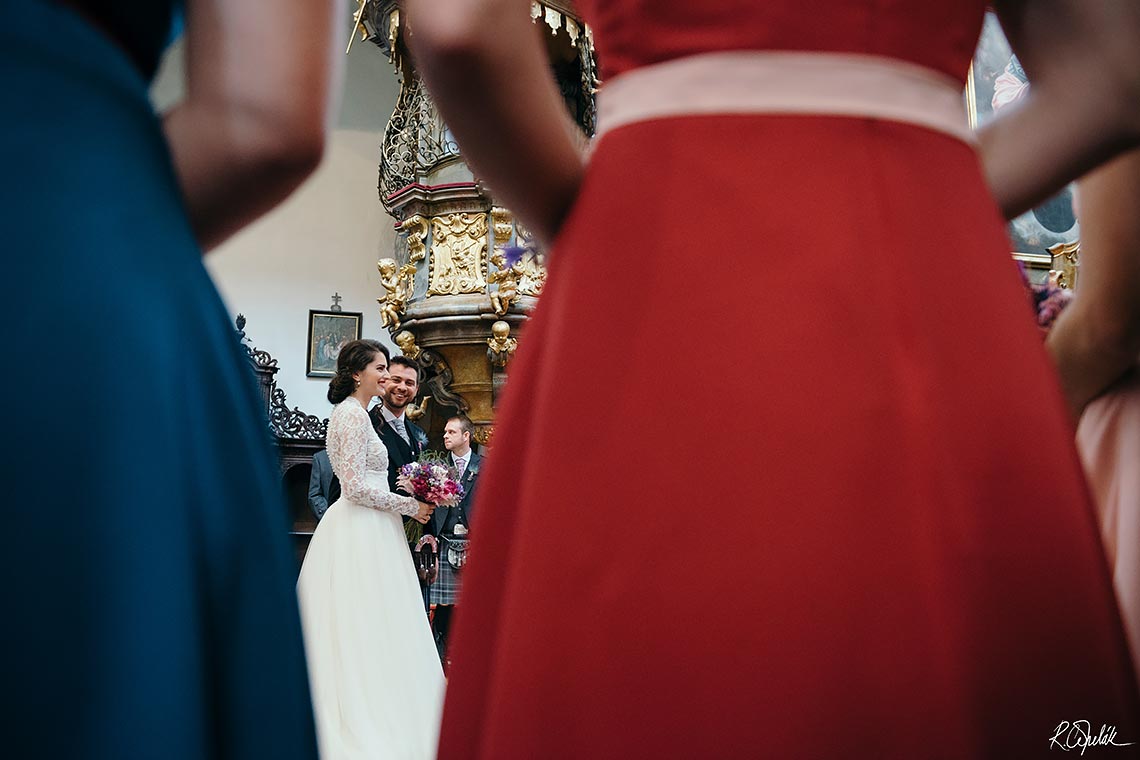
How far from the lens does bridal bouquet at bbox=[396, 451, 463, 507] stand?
233 inches

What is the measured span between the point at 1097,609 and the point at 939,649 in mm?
128

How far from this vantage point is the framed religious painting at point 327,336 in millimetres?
14453

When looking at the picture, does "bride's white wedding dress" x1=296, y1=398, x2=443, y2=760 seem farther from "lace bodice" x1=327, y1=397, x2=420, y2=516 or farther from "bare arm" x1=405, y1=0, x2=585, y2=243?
"bare arm" x1=405, y1=0, x2=585, y2=243

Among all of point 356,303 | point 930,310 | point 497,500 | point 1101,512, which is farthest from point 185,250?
point 356,303

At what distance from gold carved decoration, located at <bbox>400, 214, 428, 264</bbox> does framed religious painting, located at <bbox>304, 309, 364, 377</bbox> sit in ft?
15.5

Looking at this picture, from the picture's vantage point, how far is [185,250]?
824 millimetres

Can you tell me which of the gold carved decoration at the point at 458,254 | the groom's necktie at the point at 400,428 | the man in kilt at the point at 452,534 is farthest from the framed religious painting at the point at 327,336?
the groom's necktie at the point at 400,428

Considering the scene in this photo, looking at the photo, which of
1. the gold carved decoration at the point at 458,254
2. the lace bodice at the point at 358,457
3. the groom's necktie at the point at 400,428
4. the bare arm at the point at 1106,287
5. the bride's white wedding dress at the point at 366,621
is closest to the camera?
the bare arm at the point at 1106,287

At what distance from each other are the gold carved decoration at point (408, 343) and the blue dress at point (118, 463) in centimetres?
904

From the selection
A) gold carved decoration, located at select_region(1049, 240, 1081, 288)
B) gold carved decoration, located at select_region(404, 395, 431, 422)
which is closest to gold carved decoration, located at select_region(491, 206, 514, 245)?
gold carved decoration, located at select_region(404, 395, 431, 422)

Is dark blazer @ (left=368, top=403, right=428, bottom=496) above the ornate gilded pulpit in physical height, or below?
below

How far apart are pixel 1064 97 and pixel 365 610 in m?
4.94

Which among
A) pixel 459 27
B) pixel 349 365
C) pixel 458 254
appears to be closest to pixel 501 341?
pixel 458 254

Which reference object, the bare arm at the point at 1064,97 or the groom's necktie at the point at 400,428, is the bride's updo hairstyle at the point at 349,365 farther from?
the bare arm at the point at 1064,97
